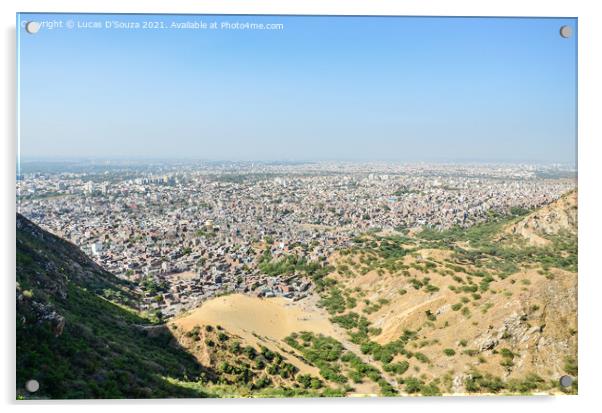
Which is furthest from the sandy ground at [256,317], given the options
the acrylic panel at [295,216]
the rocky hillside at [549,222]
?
the rocky hillside at [549,222]

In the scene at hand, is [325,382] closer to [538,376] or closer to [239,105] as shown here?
[538,376]

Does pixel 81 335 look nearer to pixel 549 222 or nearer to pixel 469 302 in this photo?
pixel 469 302

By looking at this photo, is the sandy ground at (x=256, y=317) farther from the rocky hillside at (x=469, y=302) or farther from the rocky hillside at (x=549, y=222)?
the rocky hillside at (x=549, y=222)

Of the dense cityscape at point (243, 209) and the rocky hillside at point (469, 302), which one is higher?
Answer: the dense cityscape at point (243, 209)
